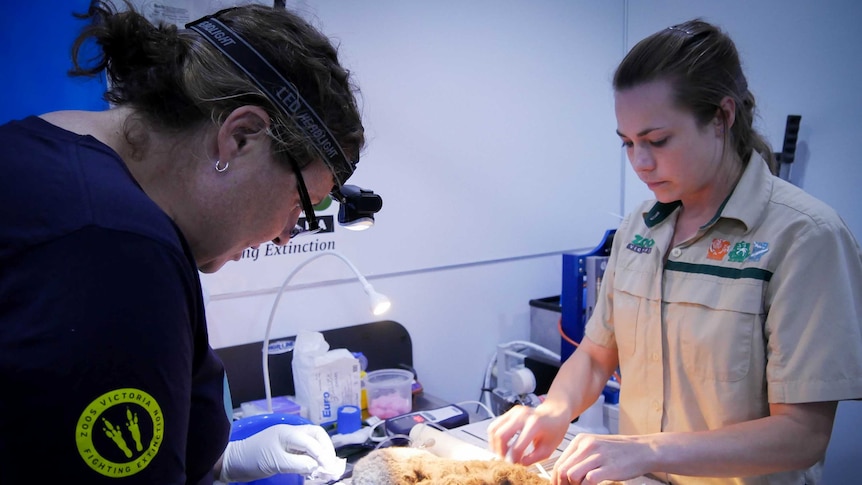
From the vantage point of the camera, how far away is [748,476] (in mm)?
1068

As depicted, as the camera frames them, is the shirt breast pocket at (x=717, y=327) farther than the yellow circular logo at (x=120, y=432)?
Yes

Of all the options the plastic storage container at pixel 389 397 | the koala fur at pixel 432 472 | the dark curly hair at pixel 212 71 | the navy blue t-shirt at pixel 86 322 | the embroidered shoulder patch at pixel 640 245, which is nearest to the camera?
the navy blue t-shirt at pixel 86 322

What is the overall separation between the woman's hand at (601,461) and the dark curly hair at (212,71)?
0.73 meters

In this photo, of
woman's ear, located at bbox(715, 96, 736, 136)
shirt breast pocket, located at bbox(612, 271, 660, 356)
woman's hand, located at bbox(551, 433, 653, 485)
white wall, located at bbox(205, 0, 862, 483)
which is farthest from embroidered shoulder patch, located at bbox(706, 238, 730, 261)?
white wall, located at bbox(205, 0, 862, 483)

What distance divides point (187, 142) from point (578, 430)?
4.92 ft

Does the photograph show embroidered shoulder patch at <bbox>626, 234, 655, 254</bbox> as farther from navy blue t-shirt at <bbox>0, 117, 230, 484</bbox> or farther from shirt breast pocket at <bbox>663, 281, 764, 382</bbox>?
navy blue t-shirt at <bbox>0, 117, 230, 484</bbox>

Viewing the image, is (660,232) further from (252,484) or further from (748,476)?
(252,484)

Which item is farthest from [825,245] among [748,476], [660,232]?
[748,476]

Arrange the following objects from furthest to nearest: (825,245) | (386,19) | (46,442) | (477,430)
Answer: (386,19)
(477,430)
(825,245)
(46,442)

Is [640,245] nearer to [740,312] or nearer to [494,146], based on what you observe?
[740,312]

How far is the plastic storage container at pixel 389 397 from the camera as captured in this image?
184 cm

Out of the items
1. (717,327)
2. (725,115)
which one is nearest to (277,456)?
(717,327)

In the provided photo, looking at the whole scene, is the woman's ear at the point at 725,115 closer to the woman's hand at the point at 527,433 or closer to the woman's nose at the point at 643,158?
the woman's nose at the point at 643,158

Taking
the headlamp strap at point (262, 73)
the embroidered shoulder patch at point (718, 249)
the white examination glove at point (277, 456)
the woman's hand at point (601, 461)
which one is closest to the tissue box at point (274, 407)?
the white examination glove at point (277, 456)
